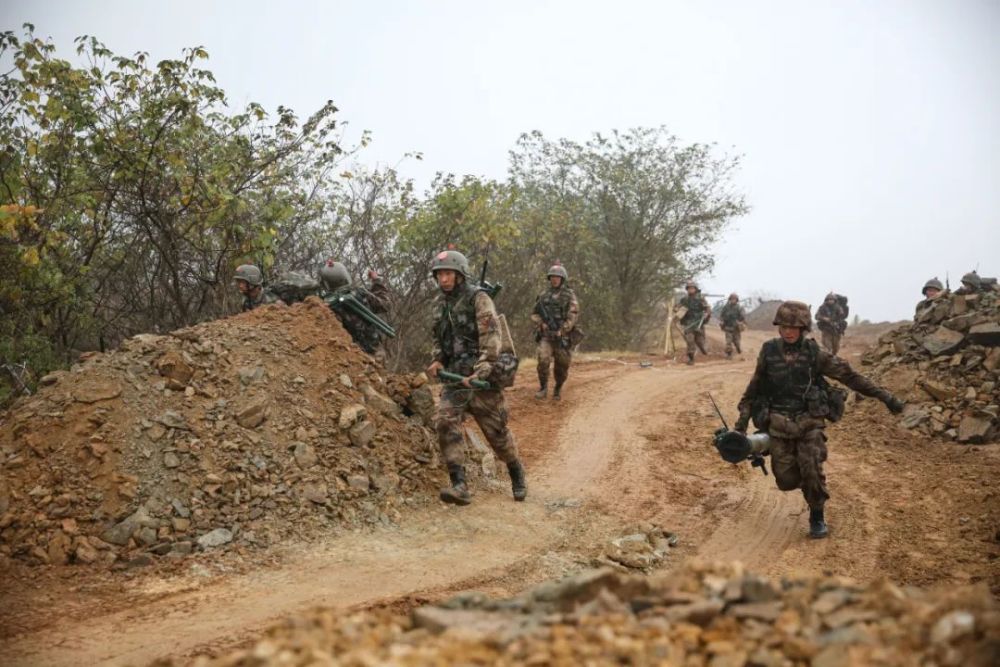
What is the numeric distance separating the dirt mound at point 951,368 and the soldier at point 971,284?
0.16 meters

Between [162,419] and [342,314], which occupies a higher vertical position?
[342,314]

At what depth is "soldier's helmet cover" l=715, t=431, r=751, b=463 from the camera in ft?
19.6

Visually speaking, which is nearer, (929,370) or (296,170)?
(929,370)

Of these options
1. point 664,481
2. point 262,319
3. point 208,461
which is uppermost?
point 262,319

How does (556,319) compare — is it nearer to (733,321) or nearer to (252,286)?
(252,286)

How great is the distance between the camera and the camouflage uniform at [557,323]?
1071 centimetres

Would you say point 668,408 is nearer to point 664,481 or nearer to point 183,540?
point 664,481

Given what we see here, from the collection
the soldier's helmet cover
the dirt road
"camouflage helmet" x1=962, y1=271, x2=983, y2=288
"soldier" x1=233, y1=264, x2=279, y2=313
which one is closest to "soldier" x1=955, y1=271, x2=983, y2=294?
"camouflage helmet" x1=962, y1=271, x2=983, y2=288

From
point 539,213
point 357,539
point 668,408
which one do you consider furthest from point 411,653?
point 539,213

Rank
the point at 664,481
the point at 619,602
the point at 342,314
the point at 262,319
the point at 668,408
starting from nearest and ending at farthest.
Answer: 1. the point at 619,602
2. the point at 262,319
3. the point at 664,481
4. the point at 342,314
5. the point at 668,408

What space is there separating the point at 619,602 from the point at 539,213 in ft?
58.8

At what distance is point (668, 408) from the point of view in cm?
1121

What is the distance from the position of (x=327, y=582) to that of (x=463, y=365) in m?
2.52

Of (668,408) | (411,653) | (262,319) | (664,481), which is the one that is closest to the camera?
(411,653)
